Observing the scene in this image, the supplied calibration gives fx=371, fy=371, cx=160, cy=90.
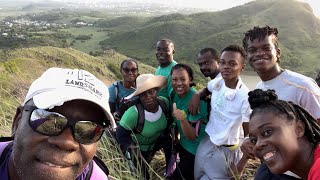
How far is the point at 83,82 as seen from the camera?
73.4 inches

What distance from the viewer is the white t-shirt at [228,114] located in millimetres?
3380

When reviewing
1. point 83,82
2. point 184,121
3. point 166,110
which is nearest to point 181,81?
point 166,110

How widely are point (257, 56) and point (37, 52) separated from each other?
2133cm

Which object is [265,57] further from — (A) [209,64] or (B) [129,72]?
(B) [129,72]

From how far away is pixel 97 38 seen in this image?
289ft

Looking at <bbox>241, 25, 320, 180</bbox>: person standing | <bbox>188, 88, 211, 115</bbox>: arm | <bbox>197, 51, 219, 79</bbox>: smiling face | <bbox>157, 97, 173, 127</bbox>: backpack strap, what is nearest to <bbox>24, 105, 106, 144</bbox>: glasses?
<bbox>241, 25, 320, 180</bbox>: person standing

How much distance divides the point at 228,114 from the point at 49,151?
2050 mm

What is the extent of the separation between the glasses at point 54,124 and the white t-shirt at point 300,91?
172 cm

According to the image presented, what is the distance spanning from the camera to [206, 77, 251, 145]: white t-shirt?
3.38 m

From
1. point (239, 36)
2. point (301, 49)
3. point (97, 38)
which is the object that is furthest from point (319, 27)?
point (97, 38)

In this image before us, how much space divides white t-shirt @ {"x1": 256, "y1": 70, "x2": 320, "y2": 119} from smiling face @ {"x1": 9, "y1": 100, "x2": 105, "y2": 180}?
176 centimetres

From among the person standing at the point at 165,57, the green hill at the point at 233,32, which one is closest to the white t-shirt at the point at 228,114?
the person standing at the point at 165,57

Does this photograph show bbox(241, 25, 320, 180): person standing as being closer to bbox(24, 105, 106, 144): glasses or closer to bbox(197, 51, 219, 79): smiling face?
bbox(197, 51, 219, 79): smiling face

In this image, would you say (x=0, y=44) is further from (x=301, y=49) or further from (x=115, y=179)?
(x=301, y=49)
